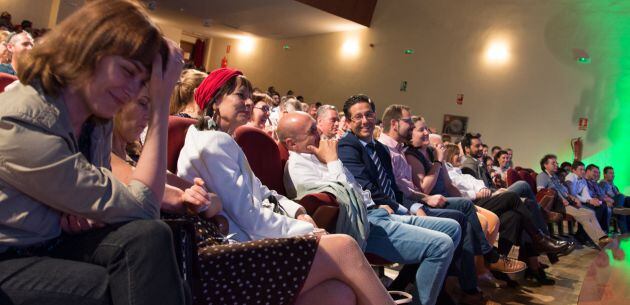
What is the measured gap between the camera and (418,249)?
8.80 feet

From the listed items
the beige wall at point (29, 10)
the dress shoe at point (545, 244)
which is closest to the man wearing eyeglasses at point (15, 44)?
the dress shoe at point (545, 244)

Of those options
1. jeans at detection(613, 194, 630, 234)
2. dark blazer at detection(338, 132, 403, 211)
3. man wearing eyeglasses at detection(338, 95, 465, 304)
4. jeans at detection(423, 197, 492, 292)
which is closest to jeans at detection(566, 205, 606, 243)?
jeans at detection(613, 194, 630, 234)

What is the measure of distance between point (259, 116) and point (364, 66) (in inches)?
363

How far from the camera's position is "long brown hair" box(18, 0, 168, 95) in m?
1.16

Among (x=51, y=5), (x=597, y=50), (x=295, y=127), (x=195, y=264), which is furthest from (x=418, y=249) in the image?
(x=51, y=5)

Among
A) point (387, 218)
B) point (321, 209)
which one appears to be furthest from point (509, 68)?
point (321, 209)

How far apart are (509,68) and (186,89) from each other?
30.7 feet

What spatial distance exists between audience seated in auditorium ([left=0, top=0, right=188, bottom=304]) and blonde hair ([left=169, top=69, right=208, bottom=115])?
4.14 ft

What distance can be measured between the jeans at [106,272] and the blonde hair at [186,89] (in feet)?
4.81

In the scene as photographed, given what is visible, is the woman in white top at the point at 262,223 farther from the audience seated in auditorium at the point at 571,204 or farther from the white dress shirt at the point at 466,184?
the audience seated in auditorium at the point at 571,204

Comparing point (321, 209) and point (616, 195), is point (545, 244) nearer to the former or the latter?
point (321, 209)

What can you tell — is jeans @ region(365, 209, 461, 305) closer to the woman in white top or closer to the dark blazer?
the dark blazer

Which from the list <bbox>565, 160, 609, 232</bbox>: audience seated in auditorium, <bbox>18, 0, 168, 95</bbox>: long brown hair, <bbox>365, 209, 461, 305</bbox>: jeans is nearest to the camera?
<bbox>18, 0, 168, 95</bbox>: long brown hair

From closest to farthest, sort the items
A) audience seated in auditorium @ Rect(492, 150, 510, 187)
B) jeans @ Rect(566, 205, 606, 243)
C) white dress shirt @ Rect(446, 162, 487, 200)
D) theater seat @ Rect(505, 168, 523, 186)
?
1. white dress shirt @ Rect(446, 162, 487, 200)
2. theater seat @ Rect(505, 168, 523, 186)
3. jeans @ Rect(566, 205, 606, 243)
4. audience seated in auditorium @ Rect(492, 150, 510, 187)
